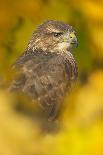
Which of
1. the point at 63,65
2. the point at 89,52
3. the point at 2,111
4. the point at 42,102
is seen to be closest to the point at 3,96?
the point at 2,111

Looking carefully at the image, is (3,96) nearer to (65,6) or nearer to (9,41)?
(9,41)

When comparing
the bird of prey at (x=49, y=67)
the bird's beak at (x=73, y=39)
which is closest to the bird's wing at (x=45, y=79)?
the bird of prey at (x=49, y=67)

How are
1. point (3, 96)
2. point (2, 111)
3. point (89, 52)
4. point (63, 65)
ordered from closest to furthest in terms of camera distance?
1. point (2, 111)
2. point (3, 96)
3. point (63, 65)
4. point (89, 52)

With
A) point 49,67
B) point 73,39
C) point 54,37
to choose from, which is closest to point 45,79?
point 49,67

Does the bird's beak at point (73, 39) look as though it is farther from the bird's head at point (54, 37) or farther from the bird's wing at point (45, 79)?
the bird's wing at point (45, 79)

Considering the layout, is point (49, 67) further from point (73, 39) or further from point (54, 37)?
point (54, 37)

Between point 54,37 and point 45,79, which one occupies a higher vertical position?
point 54,37
